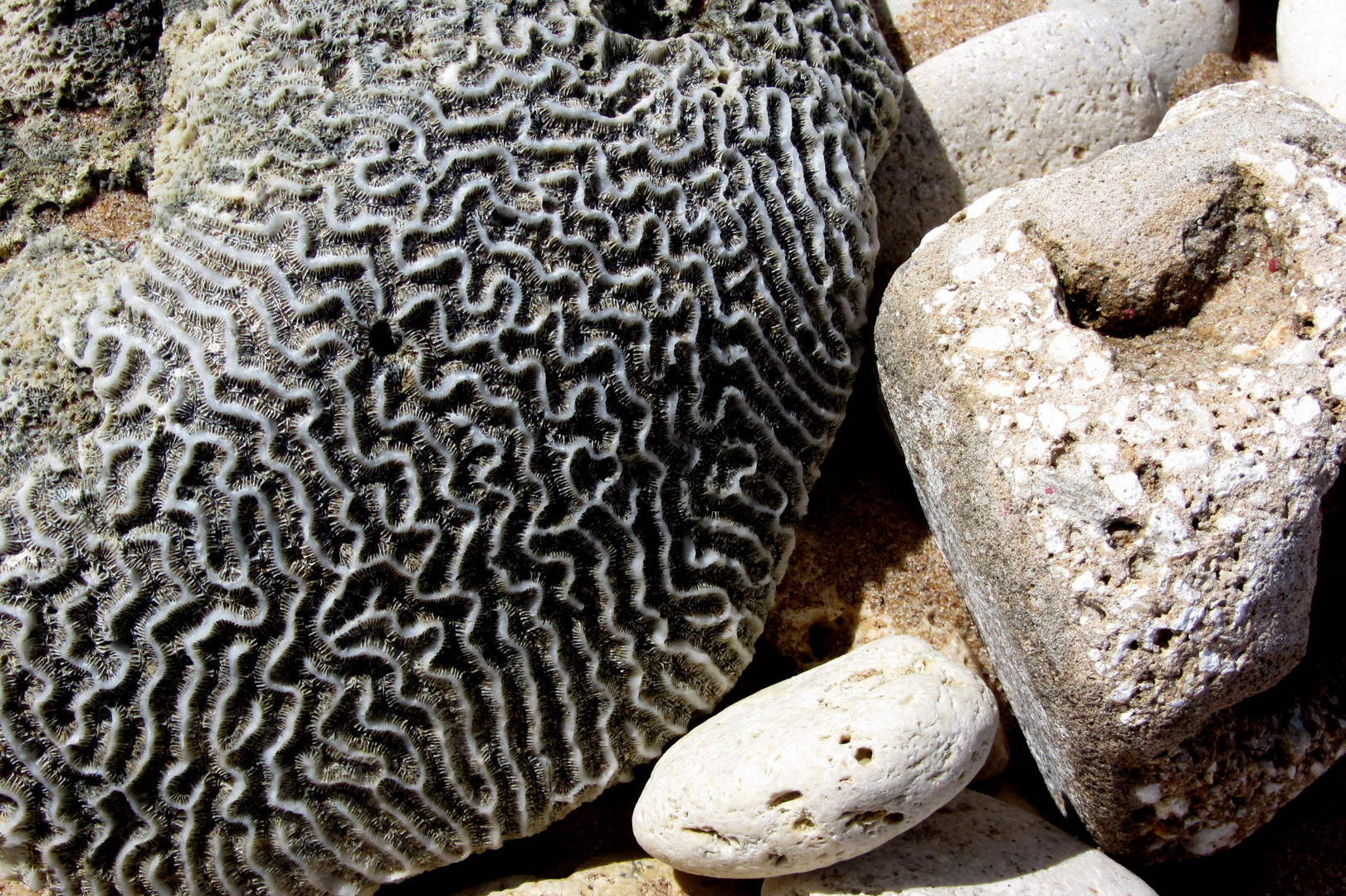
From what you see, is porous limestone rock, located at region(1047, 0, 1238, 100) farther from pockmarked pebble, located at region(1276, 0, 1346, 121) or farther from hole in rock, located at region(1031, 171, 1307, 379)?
hole in rock, located at region(1031, 171, 1307, 379)

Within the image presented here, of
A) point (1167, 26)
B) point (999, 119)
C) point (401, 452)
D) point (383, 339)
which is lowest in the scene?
point (401, 452)

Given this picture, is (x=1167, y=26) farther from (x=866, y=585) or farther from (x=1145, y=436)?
(x=866, y=585)

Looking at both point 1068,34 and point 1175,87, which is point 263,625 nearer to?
point 1068,34

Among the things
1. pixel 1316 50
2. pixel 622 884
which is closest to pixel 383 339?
pixel 622 884

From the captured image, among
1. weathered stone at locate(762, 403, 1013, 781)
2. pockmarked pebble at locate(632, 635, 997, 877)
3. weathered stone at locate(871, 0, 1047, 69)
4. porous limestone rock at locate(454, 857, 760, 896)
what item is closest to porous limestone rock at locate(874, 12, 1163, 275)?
weathered stone at locate(871, 0, 1047, 69)

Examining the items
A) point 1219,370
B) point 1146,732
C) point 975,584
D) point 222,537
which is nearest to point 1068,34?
Answer: point 1219,370

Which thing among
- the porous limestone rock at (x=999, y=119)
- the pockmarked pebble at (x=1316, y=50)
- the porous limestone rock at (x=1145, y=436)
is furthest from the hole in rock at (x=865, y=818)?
the pockmarked pebble at (x=1316, y=50)
